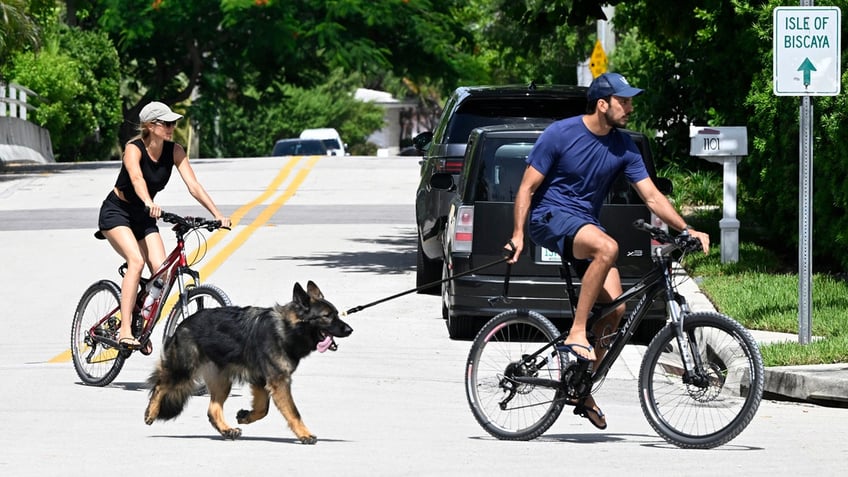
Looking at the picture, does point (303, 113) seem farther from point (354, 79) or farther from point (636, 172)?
point (636, 172)

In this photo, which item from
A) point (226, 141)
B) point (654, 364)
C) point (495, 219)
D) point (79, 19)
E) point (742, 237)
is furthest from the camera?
point (226, 141)

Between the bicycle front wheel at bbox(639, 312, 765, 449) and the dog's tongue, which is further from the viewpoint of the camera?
the dog's tongue

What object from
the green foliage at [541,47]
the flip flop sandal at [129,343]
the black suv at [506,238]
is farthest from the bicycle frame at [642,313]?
the green foliage at [541,47]

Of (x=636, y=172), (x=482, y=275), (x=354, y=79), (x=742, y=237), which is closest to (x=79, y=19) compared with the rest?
(x=354, y=79)

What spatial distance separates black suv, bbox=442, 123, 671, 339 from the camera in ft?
39.5

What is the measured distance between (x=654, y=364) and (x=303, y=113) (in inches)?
2709

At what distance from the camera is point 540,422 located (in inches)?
324

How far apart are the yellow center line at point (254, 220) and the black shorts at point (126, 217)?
154cm

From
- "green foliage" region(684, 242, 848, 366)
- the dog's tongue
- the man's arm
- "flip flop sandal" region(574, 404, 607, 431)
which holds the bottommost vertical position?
"green foliage" region(684, 242, 848, 366)

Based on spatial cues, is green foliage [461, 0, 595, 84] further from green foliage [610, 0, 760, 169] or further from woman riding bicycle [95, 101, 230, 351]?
woman riding bicycle [95, 101, 230, 351]

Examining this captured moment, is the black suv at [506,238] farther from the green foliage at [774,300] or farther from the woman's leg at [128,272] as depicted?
the woman's leg at [128,272]

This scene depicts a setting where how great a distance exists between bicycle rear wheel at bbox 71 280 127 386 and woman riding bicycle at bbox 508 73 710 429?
317 cm

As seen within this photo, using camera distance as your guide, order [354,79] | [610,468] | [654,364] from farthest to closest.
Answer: [354,79]
[654,364]
[610,468]

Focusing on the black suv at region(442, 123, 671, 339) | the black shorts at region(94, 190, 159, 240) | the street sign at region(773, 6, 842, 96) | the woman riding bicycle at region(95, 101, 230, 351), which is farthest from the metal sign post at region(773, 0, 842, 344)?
the black shorts at region(94, 190, 159, 240)
